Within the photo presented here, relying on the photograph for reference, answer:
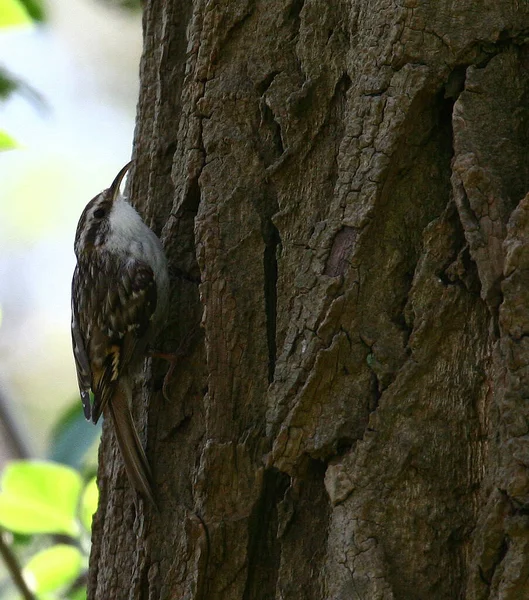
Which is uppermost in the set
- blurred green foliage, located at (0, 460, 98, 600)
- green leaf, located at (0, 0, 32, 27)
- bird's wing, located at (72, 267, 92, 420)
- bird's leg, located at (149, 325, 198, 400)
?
green leaf, located at (0, 0, 32, 27)

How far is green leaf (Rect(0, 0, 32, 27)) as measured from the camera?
1.84 m

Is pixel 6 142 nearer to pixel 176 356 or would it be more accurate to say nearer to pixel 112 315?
pixel 176 356

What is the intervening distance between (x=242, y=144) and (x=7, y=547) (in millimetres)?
1053

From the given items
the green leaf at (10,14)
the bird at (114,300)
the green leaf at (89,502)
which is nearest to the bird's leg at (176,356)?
the bird at (114,300)

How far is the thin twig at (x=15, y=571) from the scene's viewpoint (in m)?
1.87

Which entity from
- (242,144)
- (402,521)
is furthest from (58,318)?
(402,521)

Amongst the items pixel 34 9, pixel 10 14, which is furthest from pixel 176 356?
pixel 34 9

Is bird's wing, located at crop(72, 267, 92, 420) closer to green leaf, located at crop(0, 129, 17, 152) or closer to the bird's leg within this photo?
the bird's leg

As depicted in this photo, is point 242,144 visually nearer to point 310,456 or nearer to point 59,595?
point 310,456

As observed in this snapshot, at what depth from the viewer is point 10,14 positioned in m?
1.85

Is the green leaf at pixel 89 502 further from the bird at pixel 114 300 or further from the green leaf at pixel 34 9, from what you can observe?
the green leaf at pixel 34 9

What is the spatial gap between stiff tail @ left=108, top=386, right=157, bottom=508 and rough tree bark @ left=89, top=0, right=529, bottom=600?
1.1 inches

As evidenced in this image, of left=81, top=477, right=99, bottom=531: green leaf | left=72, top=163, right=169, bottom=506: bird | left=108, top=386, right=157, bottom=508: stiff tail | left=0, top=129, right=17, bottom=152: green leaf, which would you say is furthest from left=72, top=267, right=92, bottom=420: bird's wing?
left=0, top=129, right=17, bottom=152: green leaf

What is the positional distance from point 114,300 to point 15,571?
0.87 m
